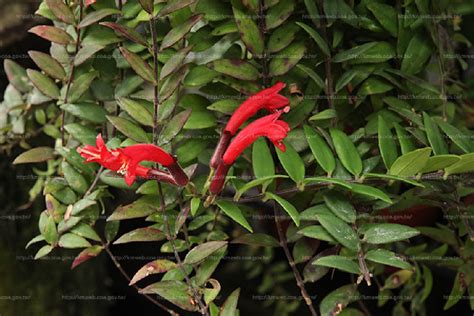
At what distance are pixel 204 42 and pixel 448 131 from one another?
0.26 m

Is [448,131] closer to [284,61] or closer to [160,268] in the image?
[284,61]

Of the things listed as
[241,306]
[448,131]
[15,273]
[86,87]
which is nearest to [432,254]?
[448,131]

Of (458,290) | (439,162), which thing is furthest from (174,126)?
(458,290)

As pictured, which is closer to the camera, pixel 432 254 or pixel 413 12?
pixel 413 12

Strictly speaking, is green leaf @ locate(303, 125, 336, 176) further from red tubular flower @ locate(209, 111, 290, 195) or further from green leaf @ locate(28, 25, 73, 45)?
green leaf @ locate(28, 25, 73, 45)

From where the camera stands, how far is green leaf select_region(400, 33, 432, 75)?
644mm

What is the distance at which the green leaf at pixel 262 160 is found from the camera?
0.58 metres

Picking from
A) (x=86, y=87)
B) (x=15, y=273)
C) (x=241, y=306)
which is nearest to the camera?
(x=86, y=87)

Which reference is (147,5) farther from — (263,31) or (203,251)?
(203,251)

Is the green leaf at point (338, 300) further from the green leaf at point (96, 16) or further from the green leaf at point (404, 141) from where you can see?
the green leaf at point (96, 16)

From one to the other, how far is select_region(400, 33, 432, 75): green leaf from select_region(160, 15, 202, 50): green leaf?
0.24 meters

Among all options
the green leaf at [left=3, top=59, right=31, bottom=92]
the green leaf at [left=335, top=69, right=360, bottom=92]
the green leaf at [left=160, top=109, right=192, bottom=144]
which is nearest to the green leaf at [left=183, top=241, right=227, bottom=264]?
the green leaf at [left=160, top=109, right=192, bottom=144]

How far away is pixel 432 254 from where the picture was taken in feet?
2.45

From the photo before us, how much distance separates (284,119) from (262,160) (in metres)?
0.06
